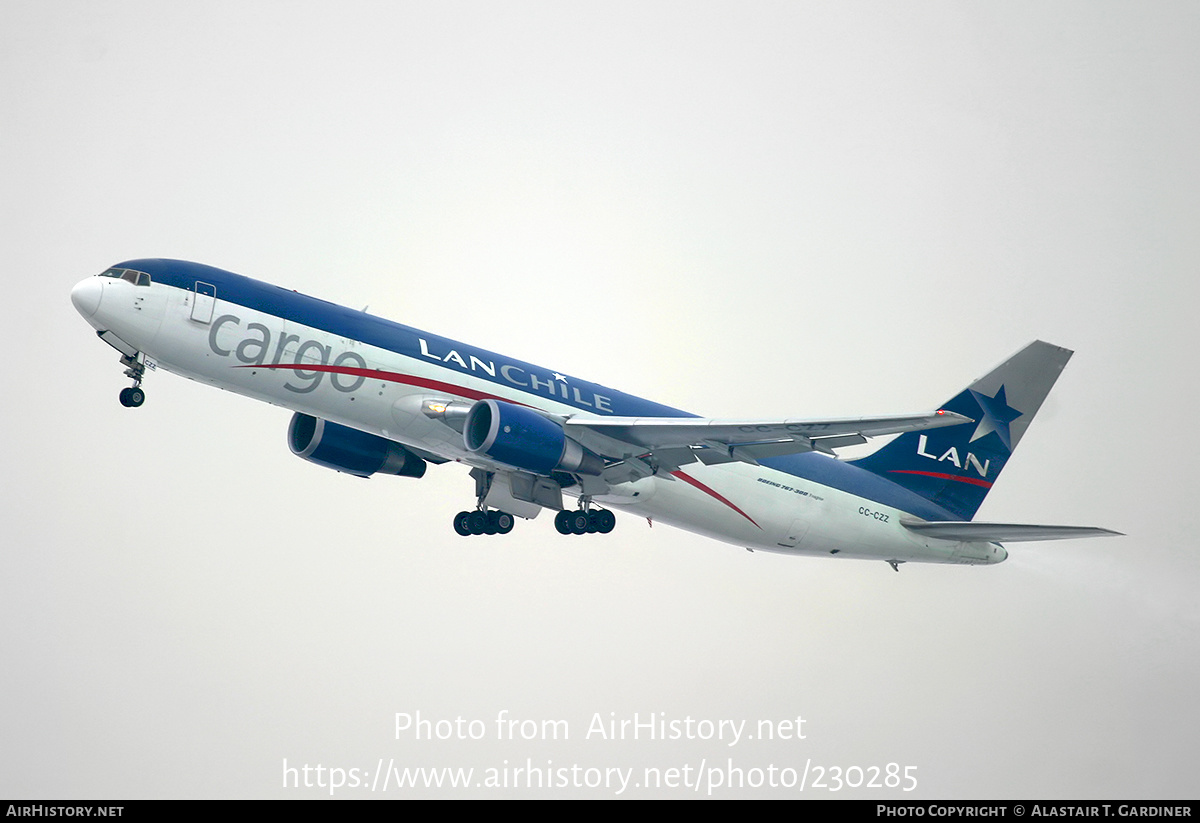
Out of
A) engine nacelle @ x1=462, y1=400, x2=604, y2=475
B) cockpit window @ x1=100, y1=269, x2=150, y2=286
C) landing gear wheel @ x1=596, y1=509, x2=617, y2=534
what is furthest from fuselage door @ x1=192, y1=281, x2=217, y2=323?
landing gear wheel @ x1=596, y1=509, x2=617, y2=534

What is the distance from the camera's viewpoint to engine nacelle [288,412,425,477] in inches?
1412

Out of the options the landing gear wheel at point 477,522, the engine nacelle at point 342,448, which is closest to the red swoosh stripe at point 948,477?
the landing gear wheel at point 477,522

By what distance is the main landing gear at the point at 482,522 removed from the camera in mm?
36938

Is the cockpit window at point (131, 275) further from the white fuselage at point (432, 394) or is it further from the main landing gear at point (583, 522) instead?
the main landing gear at point (583, 522)

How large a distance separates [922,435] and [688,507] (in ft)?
28.5

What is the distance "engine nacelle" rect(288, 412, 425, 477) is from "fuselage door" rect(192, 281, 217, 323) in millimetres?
6029

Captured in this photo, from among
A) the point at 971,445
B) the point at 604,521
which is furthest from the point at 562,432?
the point at 971,445

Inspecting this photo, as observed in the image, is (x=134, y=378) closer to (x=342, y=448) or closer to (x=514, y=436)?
(x=342, y=448)

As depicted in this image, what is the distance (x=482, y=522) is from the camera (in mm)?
37062

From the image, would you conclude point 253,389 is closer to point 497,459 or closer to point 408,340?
point 408,340

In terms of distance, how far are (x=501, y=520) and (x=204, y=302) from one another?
37.0 feet
